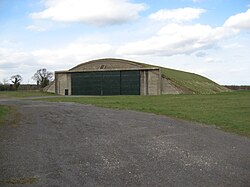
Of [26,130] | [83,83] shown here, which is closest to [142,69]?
[83,83]

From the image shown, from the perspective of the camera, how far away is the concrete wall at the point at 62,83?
6745cm

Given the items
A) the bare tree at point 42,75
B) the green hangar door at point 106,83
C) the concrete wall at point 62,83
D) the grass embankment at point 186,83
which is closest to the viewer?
the grass embankment at point 186,83

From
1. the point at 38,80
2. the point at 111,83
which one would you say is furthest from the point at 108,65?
the point at 38,80

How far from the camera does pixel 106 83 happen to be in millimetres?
62156

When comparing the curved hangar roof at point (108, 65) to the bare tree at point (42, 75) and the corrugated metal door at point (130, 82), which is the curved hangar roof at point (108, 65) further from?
the bare tree at point (42, 75)

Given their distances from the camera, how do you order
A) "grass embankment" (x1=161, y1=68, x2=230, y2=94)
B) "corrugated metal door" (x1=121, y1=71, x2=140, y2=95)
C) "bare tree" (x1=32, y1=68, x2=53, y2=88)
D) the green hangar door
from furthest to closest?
"bare tree" (x1=32, y1=68, x2=53, y2=88) < the green hangar door < "corrugated metal door" (x1=121, y1=71, x2=140, y2=95) < "grass embankment" (x1=161, y1=68, x2=230, y2=94)

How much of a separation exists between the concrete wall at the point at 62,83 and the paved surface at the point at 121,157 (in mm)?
54391

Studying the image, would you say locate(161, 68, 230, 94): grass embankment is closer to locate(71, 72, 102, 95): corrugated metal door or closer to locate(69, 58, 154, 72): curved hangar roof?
locate(69, 58, 154, 72): curved hangar roof

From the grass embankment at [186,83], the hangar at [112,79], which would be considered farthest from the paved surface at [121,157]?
the grass embankment at [186,83]

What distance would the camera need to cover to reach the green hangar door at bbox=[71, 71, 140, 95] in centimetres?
5953

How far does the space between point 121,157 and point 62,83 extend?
6153 centimetres

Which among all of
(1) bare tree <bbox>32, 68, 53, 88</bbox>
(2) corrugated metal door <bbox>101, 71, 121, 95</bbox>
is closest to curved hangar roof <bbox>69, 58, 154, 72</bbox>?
(2) corrugated metal door <bbox>101, 71, 121, 95</bbox>

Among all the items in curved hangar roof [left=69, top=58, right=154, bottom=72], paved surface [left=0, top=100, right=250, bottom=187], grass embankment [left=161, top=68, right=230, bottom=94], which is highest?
curved hangar roof [left=69, top=58, right=154, bottom=72]

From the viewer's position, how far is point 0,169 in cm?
711
